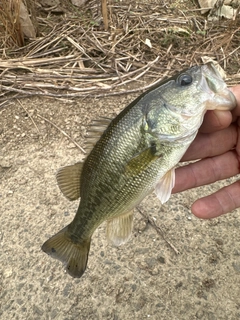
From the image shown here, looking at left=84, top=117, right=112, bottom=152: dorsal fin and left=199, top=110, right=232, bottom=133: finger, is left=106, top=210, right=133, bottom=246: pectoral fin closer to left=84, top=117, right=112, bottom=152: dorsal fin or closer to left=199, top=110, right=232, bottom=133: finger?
left=84, top=117, right=112, bottom=152: dorsal fin

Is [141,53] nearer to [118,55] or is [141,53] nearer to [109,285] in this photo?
[118,55]

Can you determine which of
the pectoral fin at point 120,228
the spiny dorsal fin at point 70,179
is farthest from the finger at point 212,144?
the spiny dorsal fin at point 70,179

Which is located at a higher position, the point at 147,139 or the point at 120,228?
the point at 147,139

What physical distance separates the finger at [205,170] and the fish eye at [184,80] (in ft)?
2.01

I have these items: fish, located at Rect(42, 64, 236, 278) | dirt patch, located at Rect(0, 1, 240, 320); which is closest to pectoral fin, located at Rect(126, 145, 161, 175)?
fish, located at Rect(42, 64, 236, 278)

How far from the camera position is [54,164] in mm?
3197

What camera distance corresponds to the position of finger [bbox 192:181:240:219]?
2.10 meters

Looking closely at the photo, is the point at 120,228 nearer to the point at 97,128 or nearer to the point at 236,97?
the point at 97,128

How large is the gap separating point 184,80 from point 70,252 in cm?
103

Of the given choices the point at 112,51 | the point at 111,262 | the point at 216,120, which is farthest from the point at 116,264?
the point at 112,51

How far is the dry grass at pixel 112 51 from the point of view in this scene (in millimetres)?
3818

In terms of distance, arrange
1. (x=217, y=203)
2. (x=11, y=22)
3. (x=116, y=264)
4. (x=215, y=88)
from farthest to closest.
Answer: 1. (x=11, y=22)
2. (x=116, y=264)
3. (x=217, y=203)
4. (x=215, y=88)

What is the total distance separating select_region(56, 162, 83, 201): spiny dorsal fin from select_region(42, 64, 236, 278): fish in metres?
0.05

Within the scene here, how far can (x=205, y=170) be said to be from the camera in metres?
2.18
